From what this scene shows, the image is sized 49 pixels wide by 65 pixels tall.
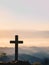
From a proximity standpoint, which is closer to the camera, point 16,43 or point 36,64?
point 16,43

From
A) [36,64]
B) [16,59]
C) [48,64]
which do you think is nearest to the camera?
[16,59]

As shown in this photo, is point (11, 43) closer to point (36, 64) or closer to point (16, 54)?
point (16, 54)

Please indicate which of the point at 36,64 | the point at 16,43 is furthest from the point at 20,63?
the point at 36,64

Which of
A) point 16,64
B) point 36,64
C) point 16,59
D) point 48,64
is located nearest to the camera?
point 16,64

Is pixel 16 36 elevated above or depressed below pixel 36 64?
above

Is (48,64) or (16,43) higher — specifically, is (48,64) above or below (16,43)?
below

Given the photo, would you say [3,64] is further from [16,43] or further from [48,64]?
[48,64]

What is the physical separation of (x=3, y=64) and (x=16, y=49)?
3.17 m

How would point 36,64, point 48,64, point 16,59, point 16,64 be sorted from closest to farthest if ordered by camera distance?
point 16,64, point 16,59, point 36,64, point 48,64

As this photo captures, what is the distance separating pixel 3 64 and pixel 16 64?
4.13ft

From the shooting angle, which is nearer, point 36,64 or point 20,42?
point 20,42

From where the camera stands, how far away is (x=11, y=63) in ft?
125

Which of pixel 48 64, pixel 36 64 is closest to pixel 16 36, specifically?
pixel 36 64

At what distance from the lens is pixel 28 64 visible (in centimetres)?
3875
